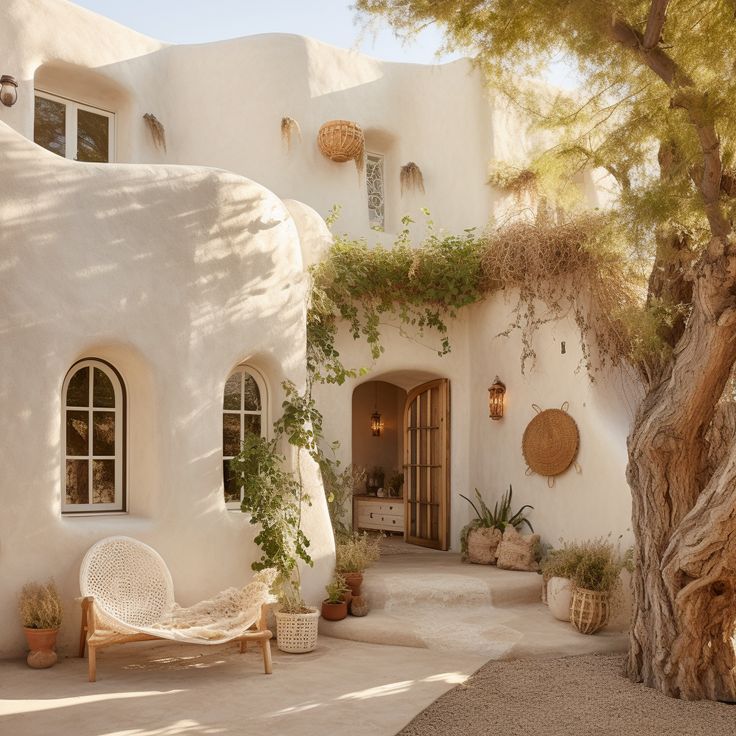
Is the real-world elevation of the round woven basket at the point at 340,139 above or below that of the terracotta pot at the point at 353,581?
above

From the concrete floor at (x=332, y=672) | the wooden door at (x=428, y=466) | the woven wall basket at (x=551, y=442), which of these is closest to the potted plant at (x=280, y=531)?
the concrete floor at (x=332, y=672)

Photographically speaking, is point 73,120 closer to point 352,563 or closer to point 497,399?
point 497,399

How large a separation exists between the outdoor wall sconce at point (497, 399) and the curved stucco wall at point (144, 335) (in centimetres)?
278

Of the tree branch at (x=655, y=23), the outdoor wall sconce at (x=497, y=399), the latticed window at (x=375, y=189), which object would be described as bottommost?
the outdoor wall sconce at (x=497, y=399)

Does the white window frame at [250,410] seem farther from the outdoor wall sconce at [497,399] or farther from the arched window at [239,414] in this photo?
the outdoor wall sconce at [497,399]

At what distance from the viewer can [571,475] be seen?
29.2 ft

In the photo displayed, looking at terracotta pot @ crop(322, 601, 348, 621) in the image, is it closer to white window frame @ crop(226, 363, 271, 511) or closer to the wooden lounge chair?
the wooden lounge chair

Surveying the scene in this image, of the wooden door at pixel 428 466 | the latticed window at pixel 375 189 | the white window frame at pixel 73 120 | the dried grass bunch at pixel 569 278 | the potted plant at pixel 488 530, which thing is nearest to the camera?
the dried grass bunch at pixel 569 278

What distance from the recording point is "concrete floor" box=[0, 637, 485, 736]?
16.7 feet

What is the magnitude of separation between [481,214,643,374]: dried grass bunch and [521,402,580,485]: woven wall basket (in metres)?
0.63

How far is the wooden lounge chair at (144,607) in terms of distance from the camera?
19.5ft

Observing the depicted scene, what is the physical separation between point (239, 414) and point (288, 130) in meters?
Result: 4.35

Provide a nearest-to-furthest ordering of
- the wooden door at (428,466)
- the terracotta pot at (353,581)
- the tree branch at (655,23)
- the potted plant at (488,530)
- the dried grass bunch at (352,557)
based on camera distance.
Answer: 1. the tree branch at (655,23)
2. the terracotta pot at (353,581)
3. the dried grass bunch at (352,557)
4. the potted plant at (488,530)
5. the wooden door at (428,466)

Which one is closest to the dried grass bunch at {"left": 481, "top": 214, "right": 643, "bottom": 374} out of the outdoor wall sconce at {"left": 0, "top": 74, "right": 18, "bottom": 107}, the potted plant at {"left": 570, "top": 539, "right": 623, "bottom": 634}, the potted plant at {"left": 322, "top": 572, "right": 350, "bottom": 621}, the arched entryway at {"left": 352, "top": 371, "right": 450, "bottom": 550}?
the arched entryway at {"left": 352, "top": 371, "right": 450, "bottom": 550}
